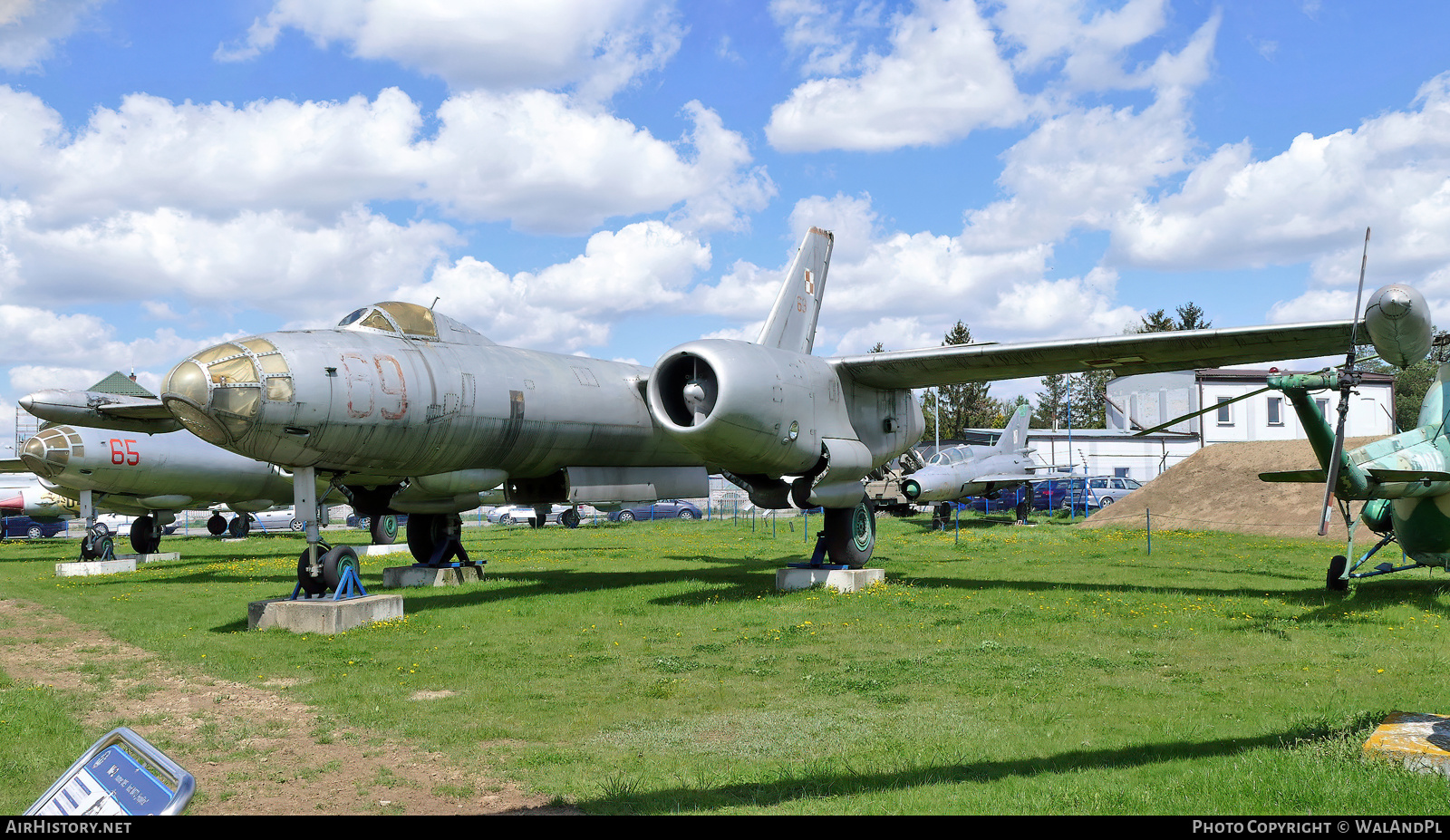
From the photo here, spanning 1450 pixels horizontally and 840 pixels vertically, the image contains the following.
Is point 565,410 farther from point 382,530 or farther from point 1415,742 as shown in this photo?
point 382,530

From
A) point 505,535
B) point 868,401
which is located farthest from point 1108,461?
point 868,401

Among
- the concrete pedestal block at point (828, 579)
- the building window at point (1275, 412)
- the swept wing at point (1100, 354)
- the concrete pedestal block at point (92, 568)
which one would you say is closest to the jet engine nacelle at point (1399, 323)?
the swept wing at point (1100, 354)

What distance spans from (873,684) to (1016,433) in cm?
2860

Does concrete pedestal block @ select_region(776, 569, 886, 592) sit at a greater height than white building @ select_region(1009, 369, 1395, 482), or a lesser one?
lesser

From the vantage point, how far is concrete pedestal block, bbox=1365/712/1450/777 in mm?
4801

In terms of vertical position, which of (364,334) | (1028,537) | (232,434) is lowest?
(1028,537)

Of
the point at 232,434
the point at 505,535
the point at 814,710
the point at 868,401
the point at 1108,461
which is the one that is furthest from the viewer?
the point at 1108,461

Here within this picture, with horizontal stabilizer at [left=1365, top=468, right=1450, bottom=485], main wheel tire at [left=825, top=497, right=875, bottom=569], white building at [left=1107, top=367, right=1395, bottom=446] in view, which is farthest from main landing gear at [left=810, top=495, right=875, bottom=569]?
white building at [left=1107, top=367, right=1395, bottom=446]

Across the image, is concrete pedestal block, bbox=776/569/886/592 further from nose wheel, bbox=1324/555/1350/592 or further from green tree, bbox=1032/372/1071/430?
green tree, bbox=1032/372/1071/430
